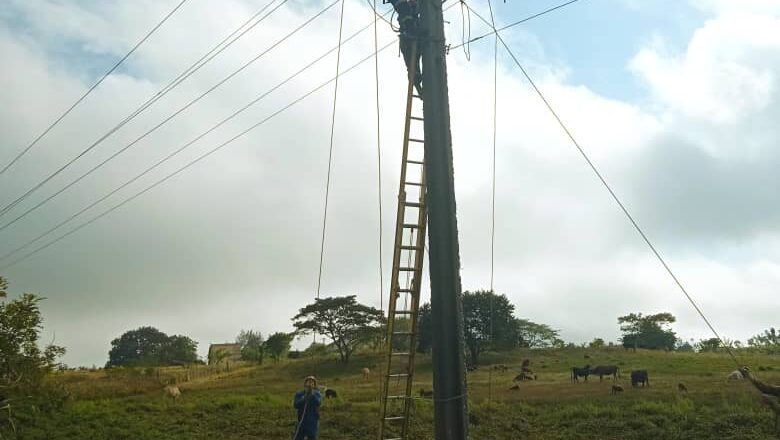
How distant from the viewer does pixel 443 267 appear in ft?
23.2

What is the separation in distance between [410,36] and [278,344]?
65.0m

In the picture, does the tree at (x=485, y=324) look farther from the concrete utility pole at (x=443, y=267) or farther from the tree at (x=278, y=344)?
the concrete utility pole at (x=443, y=267)

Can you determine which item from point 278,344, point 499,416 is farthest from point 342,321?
point 499,416

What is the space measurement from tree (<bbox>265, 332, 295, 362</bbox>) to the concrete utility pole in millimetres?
63623

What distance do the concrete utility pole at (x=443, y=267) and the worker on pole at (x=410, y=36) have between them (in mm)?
431

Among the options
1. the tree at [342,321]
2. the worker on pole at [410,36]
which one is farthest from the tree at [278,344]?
the worker on pole at [410,36]

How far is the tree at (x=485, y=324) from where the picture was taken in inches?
2314

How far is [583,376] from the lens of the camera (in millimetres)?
39844

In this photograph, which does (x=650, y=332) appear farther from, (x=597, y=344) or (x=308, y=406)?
(x=308, y=406)

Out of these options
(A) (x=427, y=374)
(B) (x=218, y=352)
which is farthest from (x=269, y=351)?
(A) (x=427, y=374)

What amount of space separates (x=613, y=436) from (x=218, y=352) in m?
57.0

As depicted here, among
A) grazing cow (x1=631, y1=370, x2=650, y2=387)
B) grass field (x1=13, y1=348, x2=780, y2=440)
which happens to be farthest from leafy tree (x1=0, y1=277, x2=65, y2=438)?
grazing cow (x1=631, y1=370, x2=650, y2=387)

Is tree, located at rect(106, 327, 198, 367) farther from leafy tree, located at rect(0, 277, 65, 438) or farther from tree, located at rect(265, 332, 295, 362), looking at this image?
leafy tree, located at rect(0, 277, 65, 438)

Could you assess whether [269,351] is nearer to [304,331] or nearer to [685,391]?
[304,331]
